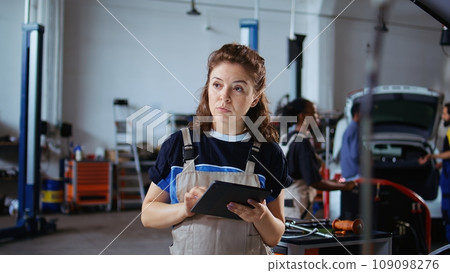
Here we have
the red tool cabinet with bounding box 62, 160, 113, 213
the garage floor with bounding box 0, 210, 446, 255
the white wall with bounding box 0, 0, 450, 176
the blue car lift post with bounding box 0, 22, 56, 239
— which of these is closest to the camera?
the garage floor with bounding box 0, 210, 446, 255

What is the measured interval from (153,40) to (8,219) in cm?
317

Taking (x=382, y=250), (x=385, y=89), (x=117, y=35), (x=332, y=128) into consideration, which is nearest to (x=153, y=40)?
(x=117, y=35)

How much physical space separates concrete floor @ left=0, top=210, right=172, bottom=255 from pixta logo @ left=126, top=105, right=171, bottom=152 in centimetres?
166

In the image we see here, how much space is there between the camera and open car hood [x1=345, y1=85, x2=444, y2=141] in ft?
13.5

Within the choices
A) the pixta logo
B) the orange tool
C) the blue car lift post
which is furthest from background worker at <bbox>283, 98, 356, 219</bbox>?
the pixta logo

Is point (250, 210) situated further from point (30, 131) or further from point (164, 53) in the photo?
point (164, 53)

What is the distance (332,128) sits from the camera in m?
6.28

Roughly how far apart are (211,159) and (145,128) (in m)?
5.94

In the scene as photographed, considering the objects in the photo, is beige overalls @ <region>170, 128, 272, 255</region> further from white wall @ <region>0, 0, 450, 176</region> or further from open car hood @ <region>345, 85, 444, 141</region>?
white wall @ <region>0, 0, 450, 176</region>

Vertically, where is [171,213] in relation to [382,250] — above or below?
above

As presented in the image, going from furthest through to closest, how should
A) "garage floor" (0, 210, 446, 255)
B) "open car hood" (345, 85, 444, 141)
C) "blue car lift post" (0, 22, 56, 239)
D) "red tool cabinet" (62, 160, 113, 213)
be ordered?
"red tool cabinet" (62, 160, 113, 213) → "open car hood" (345, 85, 444, 141) → "blue car lift post" (0, 22, 56, 239) → "garage floor" (0, 210, 446, 255)

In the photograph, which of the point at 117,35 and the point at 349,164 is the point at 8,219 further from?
the point at 349,164


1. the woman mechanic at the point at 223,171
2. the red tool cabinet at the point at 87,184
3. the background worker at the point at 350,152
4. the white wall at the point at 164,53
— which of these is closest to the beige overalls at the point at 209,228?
the woman mechanic at the point at 223,171
